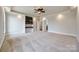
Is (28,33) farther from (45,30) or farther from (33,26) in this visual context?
(45,30)

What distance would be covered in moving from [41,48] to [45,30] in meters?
0.40

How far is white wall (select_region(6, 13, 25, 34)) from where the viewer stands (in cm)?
186

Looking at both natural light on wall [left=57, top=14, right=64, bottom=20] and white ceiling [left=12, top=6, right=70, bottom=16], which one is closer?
white ceiling [left=12, top=6, right=70, bottom=16]

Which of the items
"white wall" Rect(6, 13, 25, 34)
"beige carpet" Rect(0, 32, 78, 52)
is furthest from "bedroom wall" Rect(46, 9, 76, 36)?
"white wall" Rect(6, 13, 25, 34)

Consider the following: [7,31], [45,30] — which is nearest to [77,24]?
[45,30]

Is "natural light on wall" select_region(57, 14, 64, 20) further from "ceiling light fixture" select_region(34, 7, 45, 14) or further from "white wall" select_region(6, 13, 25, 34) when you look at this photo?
"white wall" select_region(6, 13, 25, 34)

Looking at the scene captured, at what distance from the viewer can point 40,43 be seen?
1860 millimetres

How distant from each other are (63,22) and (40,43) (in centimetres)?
62

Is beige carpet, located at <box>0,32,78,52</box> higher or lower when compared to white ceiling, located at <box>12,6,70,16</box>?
lower

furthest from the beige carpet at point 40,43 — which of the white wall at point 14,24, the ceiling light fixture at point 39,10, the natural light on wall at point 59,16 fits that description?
the ceiling light fixture at point 39,10

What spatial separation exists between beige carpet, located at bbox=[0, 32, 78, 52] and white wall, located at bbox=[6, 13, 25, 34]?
10 cm

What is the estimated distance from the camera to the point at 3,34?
1.79m

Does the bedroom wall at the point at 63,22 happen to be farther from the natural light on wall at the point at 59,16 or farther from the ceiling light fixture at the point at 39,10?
the ceiling light fixture at the point at 39,10
